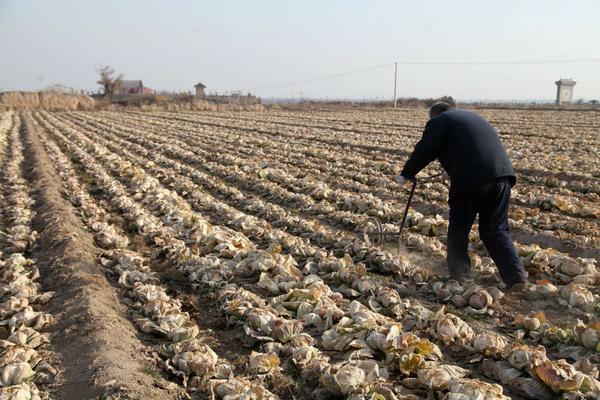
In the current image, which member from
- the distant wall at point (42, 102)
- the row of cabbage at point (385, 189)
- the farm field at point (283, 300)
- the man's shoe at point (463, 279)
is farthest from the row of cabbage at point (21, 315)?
the distant wall at point (42, 102)

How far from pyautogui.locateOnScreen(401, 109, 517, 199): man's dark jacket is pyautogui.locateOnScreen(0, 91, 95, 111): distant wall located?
171 feet

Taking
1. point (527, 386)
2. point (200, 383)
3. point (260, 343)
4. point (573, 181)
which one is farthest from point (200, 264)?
point (573, 181)

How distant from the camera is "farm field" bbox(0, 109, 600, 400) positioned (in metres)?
3.35

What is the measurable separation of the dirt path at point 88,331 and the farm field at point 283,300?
0.02 m

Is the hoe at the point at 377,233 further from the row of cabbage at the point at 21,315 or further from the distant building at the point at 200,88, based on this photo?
the distant building at the point at 200,88

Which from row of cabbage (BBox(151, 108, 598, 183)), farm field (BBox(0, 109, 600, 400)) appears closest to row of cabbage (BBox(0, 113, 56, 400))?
farm field (BBox(0, 109, 600, 400))

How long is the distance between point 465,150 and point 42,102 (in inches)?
2193

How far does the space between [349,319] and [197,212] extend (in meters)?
4.89

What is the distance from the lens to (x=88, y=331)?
401cm

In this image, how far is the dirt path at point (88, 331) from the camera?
327 centimetres

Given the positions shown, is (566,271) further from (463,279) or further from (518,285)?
(463,279)

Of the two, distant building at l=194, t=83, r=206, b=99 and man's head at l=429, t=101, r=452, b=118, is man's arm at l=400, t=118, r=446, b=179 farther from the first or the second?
distant building at l=194, t=83, r=206, b=99

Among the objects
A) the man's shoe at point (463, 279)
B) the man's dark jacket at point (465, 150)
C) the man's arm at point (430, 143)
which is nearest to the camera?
the man's dark jacket at point (465, 150)

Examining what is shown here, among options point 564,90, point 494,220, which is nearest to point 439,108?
point 494,220
